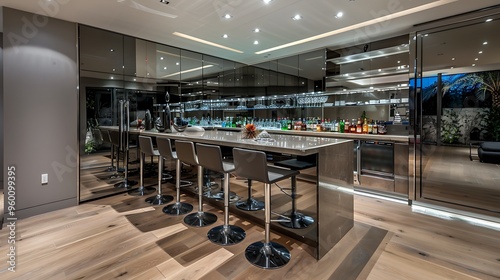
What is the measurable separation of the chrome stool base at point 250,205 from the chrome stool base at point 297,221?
0.45 meters

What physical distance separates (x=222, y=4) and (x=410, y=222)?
358cm

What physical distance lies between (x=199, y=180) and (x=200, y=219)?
1.62 ft

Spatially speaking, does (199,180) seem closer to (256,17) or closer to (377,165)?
(256,17)

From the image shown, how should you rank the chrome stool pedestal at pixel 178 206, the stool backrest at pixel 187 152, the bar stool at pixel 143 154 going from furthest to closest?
the bar stool at pixel 143 154 → the chrome stool pedestal at pixel 178 206 → the stool backrest at pixel 187 152

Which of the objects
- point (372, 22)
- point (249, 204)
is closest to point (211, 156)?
point (249, 204)

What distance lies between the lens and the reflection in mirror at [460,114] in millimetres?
2900

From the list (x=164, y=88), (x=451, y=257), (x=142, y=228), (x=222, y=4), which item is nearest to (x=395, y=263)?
(x=451, y=257)

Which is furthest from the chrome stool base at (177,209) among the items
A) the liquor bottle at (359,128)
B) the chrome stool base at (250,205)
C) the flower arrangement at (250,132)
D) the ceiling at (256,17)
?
the liquor bottle at (359,128)

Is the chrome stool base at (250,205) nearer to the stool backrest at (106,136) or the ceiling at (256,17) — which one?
the stool backrest at (106,136)

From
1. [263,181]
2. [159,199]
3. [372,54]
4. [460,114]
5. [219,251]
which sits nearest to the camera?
[263,181]

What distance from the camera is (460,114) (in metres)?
3.12

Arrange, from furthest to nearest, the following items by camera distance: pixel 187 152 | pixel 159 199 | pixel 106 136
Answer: pixel 106 136 < pixel 159 199 < pixel 187 152

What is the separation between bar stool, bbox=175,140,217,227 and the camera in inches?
101

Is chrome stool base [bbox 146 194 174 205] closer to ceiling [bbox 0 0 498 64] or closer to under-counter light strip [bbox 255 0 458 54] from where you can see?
ceiling [bbox 0 0 498 64]
